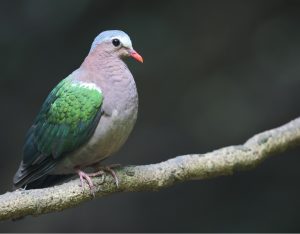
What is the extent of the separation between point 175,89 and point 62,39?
857 millimetres

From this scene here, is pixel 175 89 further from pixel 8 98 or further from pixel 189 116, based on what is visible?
pixel 8 98

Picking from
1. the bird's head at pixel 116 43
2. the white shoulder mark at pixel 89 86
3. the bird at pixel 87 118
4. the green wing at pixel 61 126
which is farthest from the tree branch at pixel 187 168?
the bird's head at pixel 116 43

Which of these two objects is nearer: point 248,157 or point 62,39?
point 248,157

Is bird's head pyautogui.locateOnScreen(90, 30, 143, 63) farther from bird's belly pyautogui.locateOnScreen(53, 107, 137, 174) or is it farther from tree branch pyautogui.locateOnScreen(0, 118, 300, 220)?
tree branch pyautogui.locateOnScreen(0, 118, 300, 220)

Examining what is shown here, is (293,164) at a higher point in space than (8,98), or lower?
lower

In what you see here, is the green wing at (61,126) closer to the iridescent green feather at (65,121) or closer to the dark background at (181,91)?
the iridescent green feather at (65,121)

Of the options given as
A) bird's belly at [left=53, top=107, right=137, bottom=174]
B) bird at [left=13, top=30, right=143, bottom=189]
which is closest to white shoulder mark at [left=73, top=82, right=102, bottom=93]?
bird at [left=13, top=30, right=143, bottom=189]

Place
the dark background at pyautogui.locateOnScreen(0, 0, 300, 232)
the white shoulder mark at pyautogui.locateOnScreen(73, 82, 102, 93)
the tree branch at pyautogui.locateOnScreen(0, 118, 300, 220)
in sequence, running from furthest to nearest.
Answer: the dark background at pyautogui.locateOnScreen(0, 0, 300, 232) → the white shoulder mark at pyautogui.locateOnScreen(73, 82, 102, 93) → the tree branch at pyautogui.locateOnScreen(0, 118, 300, 220)

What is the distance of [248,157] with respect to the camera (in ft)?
8.13

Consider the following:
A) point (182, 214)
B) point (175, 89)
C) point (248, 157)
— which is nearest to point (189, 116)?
point (175, 89)

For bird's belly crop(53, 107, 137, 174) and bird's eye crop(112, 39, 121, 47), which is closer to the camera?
bird's belly crop(53, 107, 137, 174)

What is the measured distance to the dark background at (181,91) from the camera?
4004 mm

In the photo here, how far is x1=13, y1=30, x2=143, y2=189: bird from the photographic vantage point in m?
2.39

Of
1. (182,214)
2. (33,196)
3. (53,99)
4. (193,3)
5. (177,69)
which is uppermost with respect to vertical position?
(193,3)
